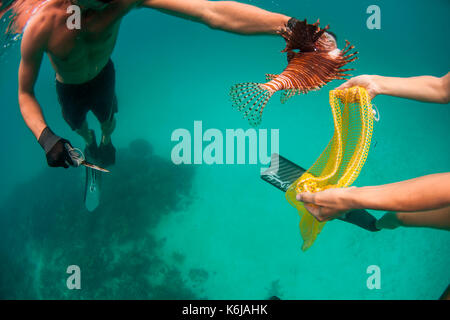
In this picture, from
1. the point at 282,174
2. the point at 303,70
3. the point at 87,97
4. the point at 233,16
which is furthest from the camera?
the point at 87,97

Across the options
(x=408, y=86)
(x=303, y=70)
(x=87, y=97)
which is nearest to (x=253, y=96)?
(x=303, y=70)

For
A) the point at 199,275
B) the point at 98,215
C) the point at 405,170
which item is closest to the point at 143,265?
the point at 199,275

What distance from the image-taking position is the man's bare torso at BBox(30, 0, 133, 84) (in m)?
1.84

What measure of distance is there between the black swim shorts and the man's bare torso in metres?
0.29

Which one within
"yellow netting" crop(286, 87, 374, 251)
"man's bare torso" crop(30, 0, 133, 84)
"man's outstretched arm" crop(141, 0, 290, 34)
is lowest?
"yellow netting" crop(286, 87, 374, 251)

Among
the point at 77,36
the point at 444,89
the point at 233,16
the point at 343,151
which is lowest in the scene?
the point at 343,151

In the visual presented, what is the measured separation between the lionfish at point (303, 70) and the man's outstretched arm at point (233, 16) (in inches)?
10.6

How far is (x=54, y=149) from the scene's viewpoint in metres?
1.77

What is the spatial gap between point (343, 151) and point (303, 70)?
651 millimetres

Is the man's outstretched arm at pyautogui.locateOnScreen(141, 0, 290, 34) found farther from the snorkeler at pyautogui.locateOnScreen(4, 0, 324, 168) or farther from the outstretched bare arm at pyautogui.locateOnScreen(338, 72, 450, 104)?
the outstretched bare arm at pyautogui.locateOnScreen(338, 72, 450, 104)

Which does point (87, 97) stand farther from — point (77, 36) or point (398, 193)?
point (398, 193)

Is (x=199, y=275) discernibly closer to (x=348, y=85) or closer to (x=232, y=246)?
(x=232, y=246)

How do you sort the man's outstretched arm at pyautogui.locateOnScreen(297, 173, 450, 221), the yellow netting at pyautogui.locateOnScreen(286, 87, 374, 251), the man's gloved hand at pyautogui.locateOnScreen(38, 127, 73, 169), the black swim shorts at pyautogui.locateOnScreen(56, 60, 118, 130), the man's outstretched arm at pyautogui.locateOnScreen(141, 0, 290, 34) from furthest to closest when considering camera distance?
the black swim shorts at pyautogui.locateOnScreen(56, 60, 118, 130) < the man's gloved hand at pyautogui.locateOnScreen(38, 127, 73, 169) < the man's outstretched arm at pyautogui.locateOnScreen(141, 0, 290, 34) < the yellow netting at pyautogui.locateOnScreen(286, 87, 374, 251) < the man's outstretched arm at pyautogui.locateOnScreen(297, 173, 450, 221)

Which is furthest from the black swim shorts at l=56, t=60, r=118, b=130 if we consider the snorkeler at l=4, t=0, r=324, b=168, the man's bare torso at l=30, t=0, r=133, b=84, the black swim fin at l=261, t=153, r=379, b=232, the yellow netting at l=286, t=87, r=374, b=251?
the yellow netting at l=286, t=87, r=374, b=251
